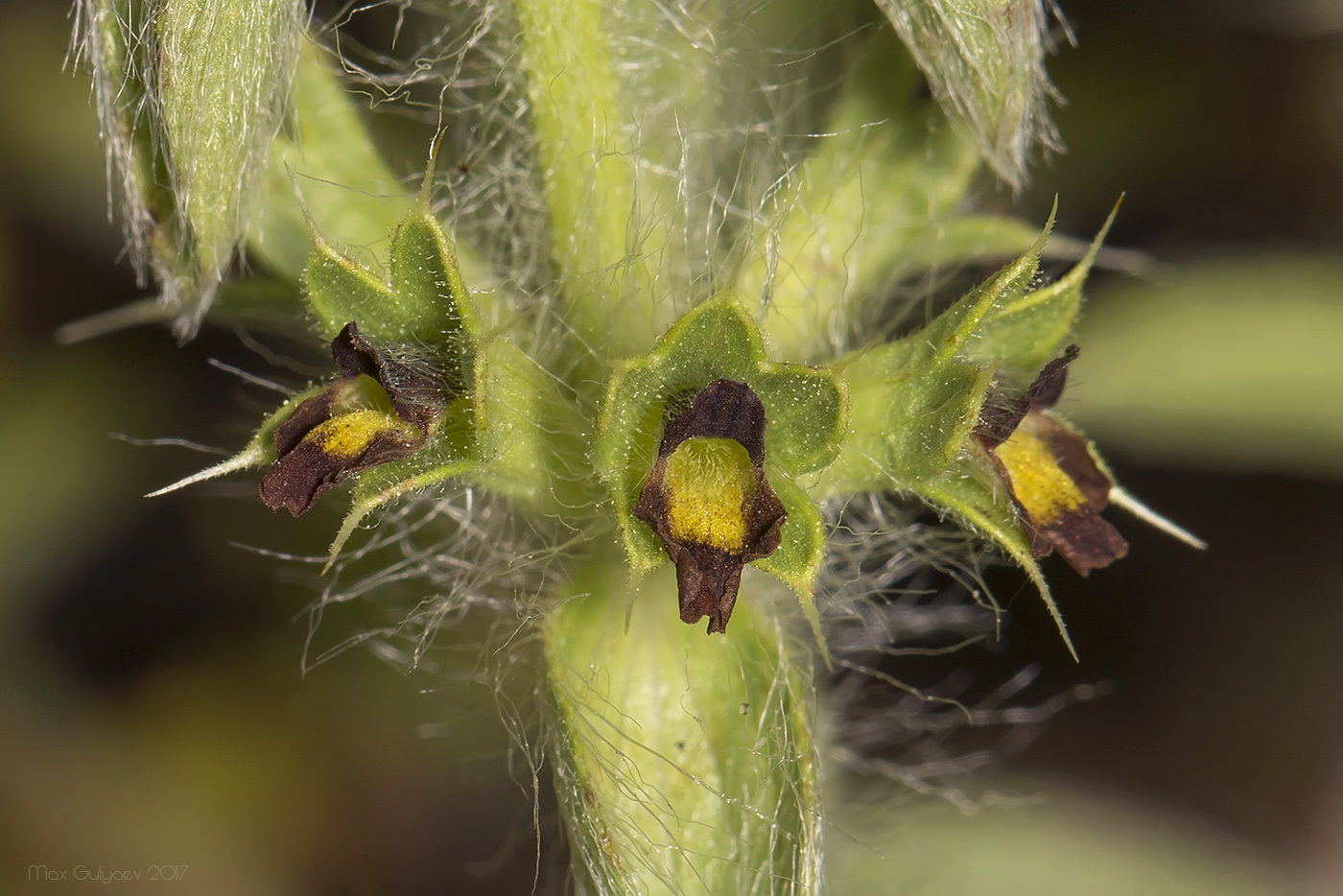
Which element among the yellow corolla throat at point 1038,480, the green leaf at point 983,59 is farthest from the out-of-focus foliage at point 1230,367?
the yellow corolla throat at point 1038,480

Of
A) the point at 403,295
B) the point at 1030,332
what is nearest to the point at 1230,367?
A: the point at 1030,332

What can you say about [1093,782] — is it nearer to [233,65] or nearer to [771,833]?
[771,833]

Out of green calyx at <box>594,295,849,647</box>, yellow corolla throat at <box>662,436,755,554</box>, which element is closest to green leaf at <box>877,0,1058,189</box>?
green calyx at <box>594,295,849,647</box>

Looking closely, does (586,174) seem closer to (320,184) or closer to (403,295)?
(403,295)

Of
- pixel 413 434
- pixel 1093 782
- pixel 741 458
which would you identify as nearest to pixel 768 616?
pixel 741 458

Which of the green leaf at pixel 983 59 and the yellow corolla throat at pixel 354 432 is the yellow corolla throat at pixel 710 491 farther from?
the green leaf at pixel 983 59

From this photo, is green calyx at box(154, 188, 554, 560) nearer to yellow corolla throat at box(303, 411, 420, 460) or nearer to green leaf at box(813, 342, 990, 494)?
yellow corolla throat at box(303, 411, 420, 460)
